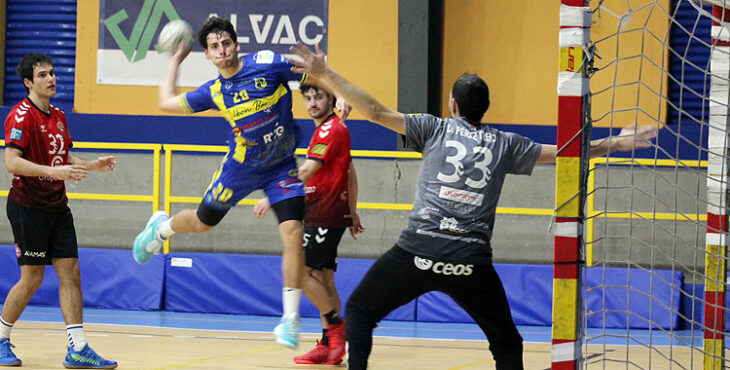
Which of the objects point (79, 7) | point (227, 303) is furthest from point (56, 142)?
point (79, 7)

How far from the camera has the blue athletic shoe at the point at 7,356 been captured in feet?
25.0

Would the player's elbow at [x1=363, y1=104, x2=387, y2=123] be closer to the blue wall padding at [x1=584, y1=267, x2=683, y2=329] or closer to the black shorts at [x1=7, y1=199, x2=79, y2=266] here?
the black shorts at [x1=7, y1=199, x2=79, y2=266]

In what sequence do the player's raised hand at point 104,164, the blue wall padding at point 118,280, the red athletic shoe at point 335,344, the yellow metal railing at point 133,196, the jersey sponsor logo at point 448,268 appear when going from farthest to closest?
1. the blue wall padding at point 118,280
2. the yellow metal railing at point 133,196
3. the red athletic shoe at point 335,344
4. the player's raised hand at point 104,164
5. the jersey sponsor logo at point 448,268

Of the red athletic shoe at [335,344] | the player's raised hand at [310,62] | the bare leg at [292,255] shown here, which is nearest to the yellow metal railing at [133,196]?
the red athletic shoe at [335,344]

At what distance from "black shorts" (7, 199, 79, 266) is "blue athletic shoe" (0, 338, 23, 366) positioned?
0.65m

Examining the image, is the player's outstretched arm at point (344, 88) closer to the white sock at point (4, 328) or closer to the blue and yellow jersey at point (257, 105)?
the blue and yellow jersey at point (257, 105)

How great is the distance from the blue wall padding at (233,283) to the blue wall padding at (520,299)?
0.54m

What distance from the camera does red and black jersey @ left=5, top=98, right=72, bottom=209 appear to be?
7.57 meters

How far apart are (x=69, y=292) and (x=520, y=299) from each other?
538cm

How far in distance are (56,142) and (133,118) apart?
5611mm

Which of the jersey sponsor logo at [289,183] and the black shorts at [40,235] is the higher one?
the jersey sponsor logo at [289,183]

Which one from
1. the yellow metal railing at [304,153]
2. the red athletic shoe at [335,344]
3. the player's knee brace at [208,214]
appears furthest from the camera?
the yellow metal railing at [304,153]

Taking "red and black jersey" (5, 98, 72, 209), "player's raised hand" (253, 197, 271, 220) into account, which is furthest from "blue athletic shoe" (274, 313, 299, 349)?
"red and black jersey" (5, 98, 72, 209)

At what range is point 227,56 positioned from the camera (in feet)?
21.8
